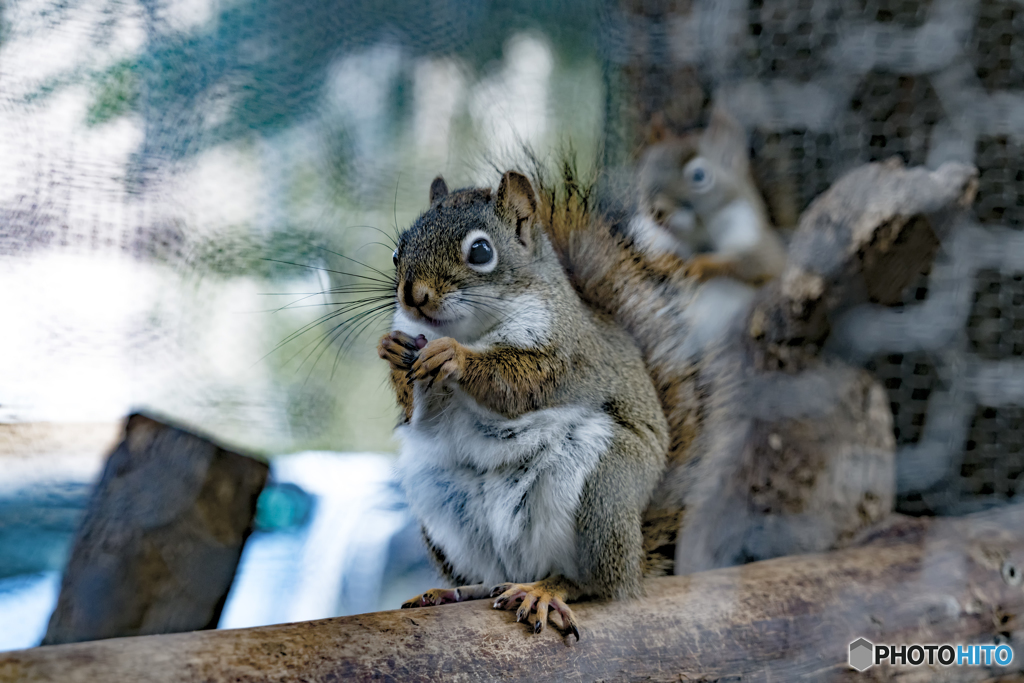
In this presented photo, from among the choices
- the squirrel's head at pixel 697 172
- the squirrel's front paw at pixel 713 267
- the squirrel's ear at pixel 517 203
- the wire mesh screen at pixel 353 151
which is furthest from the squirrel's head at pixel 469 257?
the squirrel's head at pixel 697 172

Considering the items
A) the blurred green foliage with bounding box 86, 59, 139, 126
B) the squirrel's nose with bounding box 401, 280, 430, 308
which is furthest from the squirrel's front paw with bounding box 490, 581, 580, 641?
the blurred green foliage with bounding box 86, 59, 139, 126

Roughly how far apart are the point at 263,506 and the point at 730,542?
0.98 metres

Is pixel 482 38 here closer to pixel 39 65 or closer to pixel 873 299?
pixel 39 65

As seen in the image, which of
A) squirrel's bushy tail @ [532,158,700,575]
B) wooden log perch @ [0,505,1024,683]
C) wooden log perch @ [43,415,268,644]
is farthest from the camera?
squirrel's bushy tail @ [532,158,700,575]

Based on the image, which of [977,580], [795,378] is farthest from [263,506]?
[977,580]

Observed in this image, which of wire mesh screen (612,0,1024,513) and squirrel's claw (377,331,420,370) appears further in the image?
wire mesh screen (612,0,1024,513)

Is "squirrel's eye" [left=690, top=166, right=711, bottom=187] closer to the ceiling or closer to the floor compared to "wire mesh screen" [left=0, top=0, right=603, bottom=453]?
closer to the ceiling

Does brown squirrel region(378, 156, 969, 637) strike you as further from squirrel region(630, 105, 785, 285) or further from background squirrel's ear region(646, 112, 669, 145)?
background squirrel's ear region(646, 112, 669, 145)

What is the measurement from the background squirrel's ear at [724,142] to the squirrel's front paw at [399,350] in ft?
5.56

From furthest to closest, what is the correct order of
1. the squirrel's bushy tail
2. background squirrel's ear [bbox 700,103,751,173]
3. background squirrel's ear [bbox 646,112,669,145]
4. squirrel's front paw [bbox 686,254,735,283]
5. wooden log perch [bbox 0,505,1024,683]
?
background squirrel's ear [bbox 646,112,669,145]
background squirrel's ear [bbox 700,103,751,173]
squirrel's front paw [bbox 686,254,735,283]
the squirrel's bushy tail
wooden log perch [bbox 0,505,1024,683]

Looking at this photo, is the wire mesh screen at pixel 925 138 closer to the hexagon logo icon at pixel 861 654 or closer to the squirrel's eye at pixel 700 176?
the squirrel's eye at pixel 700 176

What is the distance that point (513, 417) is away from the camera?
99 centimetres

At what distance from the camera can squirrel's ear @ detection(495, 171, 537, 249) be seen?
3.42 ft

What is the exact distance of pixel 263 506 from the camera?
1261 millimetres
